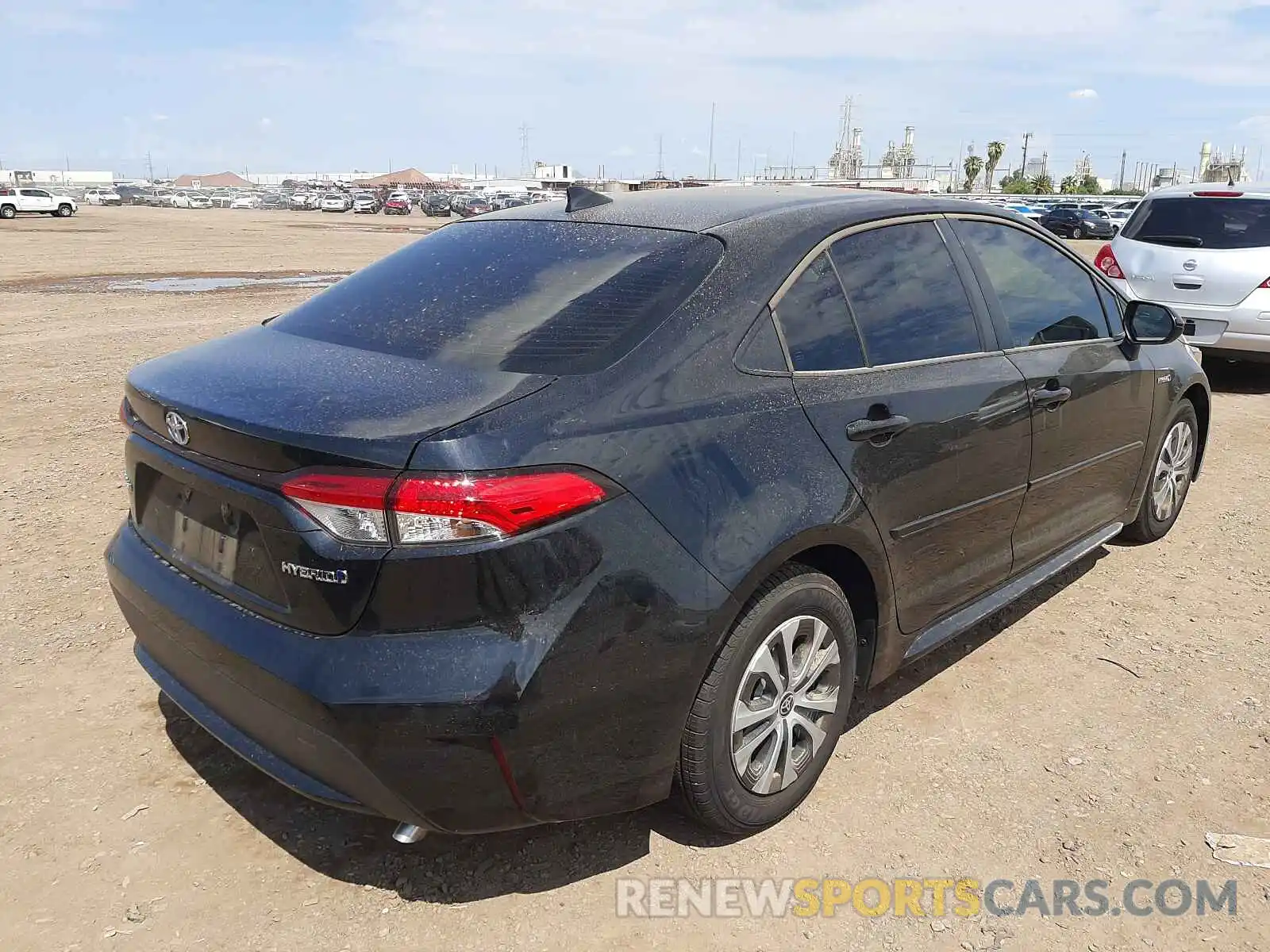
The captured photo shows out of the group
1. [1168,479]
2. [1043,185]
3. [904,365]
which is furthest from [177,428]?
[1043,185]

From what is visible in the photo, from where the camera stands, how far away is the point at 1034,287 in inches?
154

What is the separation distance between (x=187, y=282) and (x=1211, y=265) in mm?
15969

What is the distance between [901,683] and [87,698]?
9.69 ft

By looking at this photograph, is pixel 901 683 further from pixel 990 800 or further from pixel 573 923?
pixel 573 923

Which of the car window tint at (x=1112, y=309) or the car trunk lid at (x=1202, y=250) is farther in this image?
the car trunk lid at (x=1202, y=250)

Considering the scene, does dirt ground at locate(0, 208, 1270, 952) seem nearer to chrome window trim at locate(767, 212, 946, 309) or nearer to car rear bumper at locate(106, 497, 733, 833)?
car rear bumper at locate(106, 497, 733, 833)

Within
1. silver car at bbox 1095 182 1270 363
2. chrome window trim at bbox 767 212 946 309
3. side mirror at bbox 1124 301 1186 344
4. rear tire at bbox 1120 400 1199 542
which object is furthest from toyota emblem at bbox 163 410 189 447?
silver car at bbox 1095 182 1270 363

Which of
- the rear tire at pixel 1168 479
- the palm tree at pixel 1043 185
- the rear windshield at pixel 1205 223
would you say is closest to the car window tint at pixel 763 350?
the rear tire at pixel 1168 479

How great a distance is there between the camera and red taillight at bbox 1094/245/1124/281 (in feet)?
28.5

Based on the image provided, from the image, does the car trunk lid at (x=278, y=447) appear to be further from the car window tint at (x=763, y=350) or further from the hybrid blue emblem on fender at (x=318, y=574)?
the car window tint at (x=763, y=350)

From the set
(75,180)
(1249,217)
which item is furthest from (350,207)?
(75,180)

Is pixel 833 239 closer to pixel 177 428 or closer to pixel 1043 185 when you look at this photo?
pixel 177 428

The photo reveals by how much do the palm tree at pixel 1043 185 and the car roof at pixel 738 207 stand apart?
102 meters

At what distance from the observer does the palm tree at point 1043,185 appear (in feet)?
315
